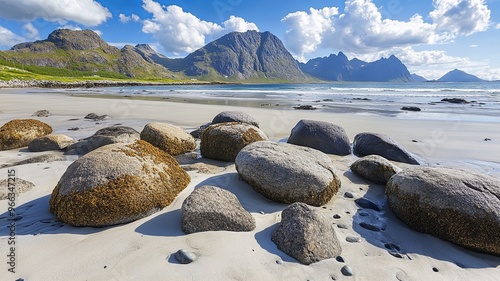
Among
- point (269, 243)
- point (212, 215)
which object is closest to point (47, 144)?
point (212, 215)

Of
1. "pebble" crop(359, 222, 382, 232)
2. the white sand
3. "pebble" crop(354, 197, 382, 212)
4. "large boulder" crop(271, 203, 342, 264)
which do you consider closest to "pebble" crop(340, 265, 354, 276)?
the white sand

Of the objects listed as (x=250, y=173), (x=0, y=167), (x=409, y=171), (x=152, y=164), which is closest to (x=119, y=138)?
(x=0, y=167)

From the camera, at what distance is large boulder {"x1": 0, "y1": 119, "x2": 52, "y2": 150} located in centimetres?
739

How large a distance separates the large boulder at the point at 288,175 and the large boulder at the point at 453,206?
3.65 ft

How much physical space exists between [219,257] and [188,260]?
32 cm

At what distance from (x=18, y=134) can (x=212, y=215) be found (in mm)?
7562

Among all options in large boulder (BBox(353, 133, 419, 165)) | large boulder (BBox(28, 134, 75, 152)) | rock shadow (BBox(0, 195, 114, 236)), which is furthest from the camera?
large boulder (BBox(28, 134, 75, 152))

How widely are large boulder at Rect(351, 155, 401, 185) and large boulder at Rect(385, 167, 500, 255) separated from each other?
3.93ft

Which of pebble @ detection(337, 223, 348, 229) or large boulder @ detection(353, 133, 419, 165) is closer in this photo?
pebble @ detection(337, 223, 348, 229)

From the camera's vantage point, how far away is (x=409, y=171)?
4301 millimetres

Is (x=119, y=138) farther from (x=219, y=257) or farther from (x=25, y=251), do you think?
(x=219, y=257)

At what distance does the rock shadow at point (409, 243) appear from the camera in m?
3.22

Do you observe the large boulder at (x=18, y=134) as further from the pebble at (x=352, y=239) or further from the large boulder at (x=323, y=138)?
the pebble at (x=352, y=239)

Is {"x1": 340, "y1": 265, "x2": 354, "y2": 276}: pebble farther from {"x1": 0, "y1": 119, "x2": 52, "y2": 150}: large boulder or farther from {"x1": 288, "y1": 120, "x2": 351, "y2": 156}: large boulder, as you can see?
{"x1": 0, "y1": 119, "x2": 52, "y2": 150}: large boulder
